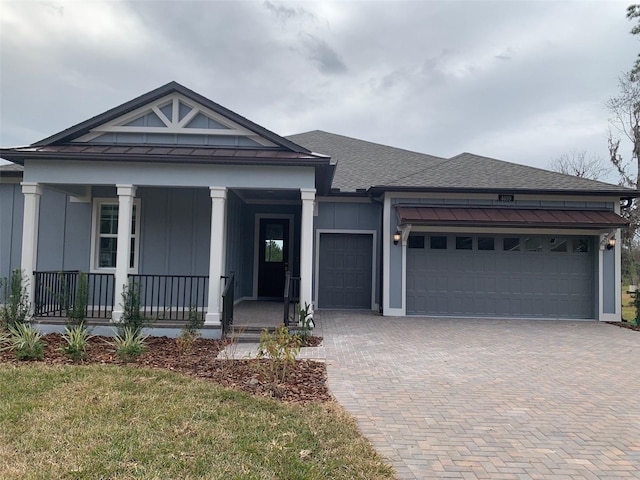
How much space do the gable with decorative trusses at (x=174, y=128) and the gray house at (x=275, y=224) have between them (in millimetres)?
30

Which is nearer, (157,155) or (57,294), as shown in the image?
(157,155)

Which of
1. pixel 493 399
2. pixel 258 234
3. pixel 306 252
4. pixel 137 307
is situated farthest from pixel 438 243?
pixel 137 307

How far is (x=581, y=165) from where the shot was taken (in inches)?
946

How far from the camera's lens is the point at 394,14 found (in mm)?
11570

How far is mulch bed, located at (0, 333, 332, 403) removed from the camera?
439cm

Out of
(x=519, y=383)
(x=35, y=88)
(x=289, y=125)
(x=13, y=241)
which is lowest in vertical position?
(x=519, y=383)

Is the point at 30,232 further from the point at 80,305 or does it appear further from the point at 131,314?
the point at 131,314

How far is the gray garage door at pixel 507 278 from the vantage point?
33.2 feet

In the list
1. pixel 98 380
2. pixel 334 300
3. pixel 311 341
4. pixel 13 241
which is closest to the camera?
pixel 98 380

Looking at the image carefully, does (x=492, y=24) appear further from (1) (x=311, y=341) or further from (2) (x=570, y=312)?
(1) (x=311, y=341)

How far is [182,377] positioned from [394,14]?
37.9 feet

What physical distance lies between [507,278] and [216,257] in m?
7.47

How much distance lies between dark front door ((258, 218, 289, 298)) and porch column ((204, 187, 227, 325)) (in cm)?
409

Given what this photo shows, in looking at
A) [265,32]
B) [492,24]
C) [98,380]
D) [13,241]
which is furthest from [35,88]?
[492,24]
